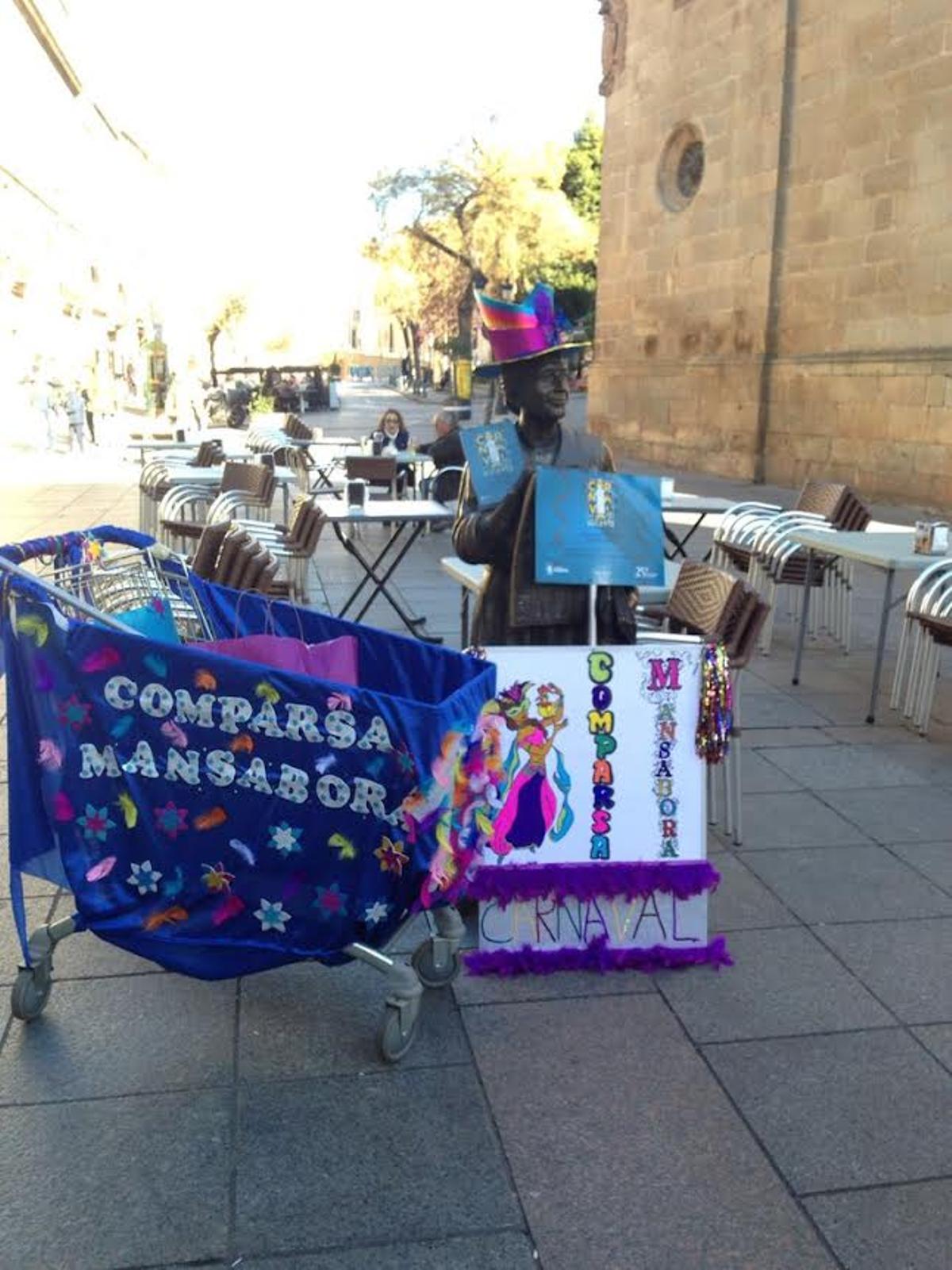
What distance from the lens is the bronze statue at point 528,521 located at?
325 centimetres

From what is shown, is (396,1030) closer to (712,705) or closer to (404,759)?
(404,759)

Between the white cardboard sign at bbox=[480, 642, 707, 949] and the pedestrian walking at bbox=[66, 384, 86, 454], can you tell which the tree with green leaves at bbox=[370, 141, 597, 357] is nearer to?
the pedestrian walking at bbox=[66, 384, 86, 454]

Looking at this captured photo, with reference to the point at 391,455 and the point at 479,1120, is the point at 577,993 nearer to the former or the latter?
the point at 479,1120

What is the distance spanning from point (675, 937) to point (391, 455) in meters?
8.92

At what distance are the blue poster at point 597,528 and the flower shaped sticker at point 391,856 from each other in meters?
0.93

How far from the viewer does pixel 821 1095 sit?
9.00 feet

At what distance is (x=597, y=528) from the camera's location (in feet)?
10.6

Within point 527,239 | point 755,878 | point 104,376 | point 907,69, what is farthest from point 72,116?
point 755,878

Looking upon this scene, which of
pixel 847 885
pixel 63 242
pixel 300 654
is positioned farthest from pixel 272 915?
pixel 63 242

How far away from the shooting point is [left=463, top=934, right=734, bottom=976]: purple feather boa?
3.30m

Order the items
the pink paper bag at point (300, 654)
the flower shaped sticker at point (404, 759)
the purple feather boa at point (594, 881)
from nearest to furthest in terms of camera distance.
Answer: the flower shaped sticker at point (404, 759) → the pink paper bag at point (300, 654) → the purple feather boa at point (594, 881)

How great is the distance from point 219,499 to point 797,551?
4.18 metres

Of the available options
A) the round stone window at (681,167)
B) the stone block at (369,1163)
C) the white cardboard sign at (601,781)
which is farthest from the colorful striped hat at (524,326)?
the round stone window at (681,167)

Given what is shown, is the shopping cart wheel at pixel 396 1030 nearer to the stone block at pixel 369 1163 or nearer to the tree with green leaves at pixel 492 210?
the stone block at pixel 369 1163
